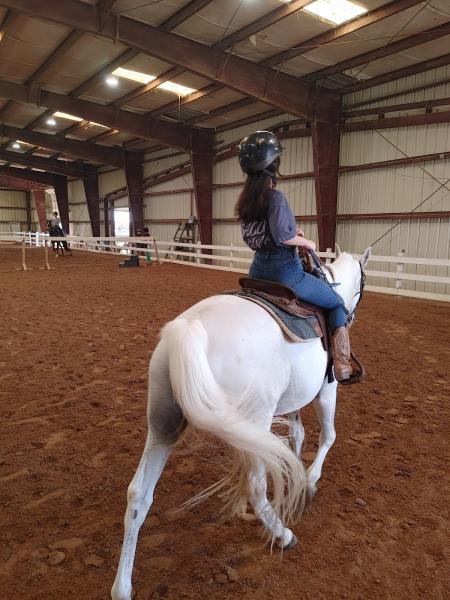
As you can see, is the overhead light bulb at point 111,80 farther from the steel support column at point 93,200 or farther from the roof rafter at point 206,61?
the steel support column at point 93,200

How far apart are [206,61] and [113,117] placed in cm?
645

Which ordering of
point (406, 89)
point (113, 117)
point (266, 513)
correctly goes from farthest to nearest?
point (113, 117) → point (406, 89) → point (266, 513)

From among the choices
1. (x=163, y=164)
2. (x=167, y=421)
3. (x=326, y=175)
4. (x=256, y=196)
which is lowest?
(x=167, y=421)

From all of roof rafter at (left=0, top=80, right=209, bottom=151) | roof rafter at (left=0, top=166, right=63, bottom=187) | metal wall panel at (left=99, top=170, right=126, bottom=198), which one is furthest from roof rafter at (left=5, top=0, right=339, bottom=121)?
roof rafter at (left=0, top=166, right=63, bottom=187)

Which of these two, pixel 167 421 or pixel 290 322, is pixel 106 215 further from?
pixel 167 421

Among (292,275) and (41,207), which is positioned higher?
(41,207)

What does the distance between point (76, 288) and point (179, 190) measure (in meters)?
10.8

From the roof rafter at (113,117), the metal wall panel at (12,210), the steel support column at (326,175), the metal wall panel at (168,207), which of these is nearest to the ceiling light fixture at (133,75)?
Result: the roof rafter at (113,117)

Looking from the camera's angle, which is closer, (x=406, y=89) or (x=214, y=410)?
(x=214, y=410)

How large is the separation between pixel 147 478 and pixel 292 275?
1.22m

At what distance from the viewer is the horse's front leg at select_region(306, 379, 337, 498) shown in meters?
2.48

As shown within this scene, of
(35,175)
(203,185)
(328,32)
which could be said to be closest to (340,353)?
(328,32)

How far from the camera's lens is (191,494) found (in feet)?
8.10

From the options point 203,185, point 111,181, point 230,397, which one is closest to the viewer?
point 230,397
